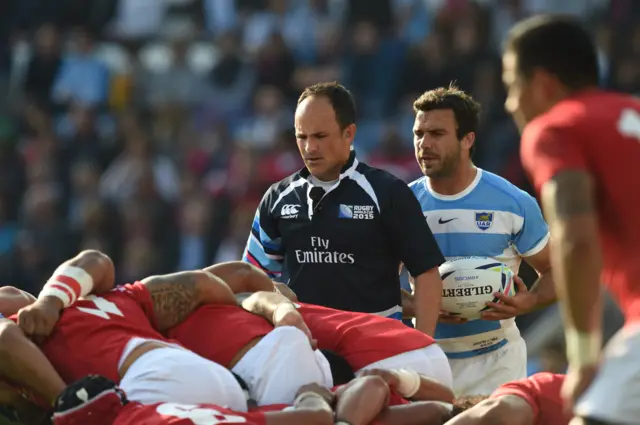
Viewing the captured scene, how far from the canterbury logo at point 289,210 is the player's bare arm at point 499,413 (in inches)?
64.2

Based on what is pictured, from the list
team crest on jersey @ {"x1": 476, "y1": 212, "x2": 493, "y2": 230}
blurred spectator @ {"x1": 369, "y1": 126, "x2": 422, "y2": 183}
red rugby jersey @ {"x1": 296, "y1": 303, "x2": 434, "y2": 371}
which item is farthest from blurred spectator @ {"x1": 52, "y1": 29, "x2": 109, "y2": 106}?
red rugby jersey @ {"x1": 296, "y1": 303, "x2": 434, "y2": 371}

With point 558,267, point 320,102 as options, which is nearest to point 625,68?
point 320,102

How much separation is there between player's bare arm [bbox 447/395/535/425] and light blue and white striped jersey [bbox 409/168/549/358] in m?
1.51

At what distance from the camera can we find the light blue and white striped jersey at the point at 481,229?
21.6 feet

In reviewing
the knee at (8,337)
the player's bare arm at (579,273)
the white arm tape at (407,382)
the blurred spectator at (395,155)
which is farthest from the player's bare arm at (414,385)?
the blurred spectator at (395,155)

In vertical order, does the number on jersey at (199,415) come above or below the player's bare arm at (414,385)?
above

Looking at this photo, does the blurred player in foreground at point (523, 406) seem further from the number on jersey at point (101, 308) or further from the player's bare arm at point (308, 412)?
the number on jersey at point (101, 308)

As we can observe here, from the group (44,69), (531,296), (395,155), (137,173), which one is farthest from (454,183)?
(44,69)

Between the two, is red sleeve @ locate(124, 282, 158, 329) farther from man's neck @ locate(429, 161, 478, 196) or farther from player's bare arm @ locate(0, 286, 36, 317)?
man's neck @ locate(429, 161, 478, 196)

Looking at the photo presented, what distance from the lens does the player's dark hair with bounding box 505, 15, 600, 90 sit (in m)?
3.96

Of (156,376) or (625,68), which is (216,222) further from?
(156,376)

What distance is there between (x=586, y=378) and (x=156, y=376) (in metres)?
2.02

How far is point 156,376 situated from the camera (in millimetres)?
5055

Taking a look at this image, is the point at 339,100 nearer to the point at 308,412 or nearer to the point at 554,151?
the point at 308,412
